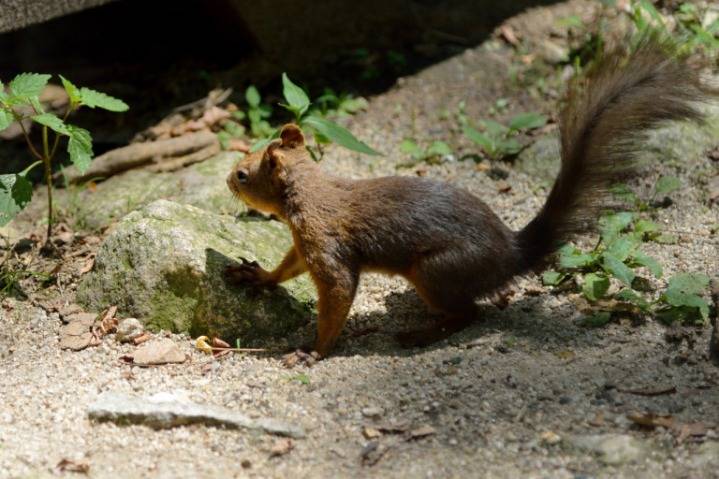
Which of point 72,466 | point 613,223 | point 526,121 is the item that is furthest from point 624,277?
point 72,466

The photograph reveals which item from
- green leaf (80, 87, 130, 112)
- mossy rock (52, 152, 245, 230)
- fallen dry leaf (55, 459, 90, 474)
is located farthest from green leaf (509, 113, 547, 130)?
fallen dry leaf (55, 459, 90, 474)

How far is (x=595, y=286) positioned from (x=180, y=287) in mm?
1922

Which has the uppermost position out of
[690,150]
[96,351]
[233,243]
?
[690,150]

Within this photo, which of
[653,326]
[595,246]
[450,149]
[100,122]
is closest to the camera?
[653,326]

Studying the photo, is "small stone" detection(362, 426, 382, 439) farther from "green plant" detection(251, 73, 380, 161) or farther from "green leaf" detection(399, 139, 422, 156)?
"green leaf" detection(399, 139, 422, 156)

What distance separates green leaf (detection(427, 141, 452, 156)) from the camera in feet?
18.2

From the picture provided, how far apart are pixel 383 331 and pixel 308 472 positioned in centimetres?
123

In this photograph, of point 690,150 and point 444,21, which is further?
point 444,21

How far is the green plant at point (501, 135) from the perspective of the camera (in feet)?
18.0

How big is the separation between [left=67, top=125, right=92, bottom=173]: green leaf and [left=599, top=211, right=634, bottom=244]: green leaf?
2.50 meters

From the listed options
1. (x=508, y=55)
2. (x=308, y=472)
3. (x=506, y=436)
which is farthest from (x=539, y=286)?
(x=508, y=55)

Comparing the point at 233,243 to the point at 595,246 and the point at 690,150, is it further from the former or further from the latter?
the point at 690,150

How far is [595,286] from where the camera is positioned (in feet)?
13.3

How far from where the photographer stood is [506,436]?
3.18 meters
